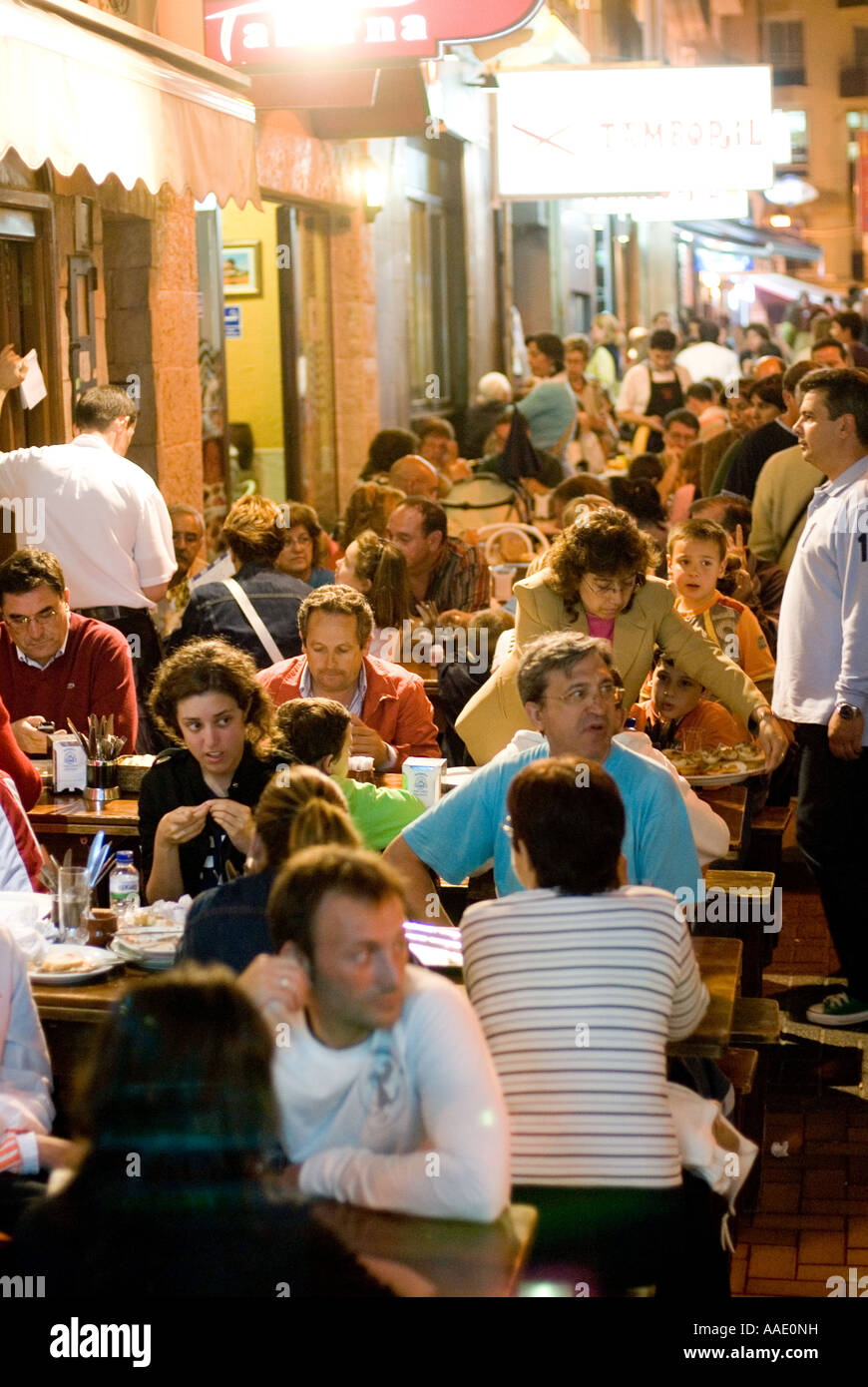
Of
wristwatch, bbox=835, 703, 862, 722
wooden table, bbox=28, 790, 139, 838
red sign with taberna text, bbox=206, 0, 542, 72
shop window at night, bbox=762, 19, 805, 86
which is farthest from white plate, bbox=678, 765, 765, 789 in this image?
shop window at night, bbox=762, 19, 805, 86

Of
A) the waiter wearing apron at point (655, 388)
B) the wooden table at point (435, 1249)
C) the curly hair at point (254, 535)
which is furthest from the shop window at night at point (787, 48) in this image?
the wooden table at point (435, 1249)

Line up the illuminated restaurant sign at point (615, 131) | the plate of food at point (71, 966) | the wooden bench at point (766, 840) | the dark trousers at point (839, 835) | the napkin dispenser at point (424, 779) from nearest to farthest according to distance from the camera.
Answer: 1. the plate of food at point (71, 966)
2. the napkin dispenser at point (424, 779)
3. the dark trousers at point (839, 835)
4. the wooden bench at point (766, 840)
5. the illuminated restaurant sign at point (615, 131)

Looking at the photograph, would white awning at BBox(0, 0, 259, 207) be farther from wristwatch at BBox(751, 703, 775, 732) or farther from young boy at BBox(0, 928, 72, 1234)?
young boy at BBox(0, 928, 72, 1234)

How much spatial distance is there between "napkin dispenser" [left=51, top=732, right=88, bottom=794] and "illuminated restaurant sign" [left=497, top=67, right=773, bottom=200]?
720 cm

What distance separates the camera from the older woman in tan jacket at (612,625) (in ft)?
18.2

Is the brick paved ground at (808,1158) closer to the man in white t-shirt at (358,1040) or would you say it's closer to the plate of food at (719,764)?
the plate of food at (719,764)

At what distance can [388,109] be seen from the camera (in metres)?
11.5

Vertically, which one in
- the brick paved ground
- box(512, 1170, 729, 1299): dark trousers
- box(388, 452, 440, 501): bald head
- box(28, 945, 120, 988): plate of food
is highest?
box(388, 452, 440, 501): bald head

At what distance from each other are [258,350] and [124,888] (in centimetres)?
821

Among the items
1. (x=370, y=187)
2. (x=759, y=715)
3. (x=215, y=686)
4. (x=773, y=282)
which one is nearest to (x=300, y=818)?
(x=215, y=686)

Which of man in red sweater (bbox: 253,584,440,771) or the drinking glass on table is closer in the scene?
the drinking glass on table

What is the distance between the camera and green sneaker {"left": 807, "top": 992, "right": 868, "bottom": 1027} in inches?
240

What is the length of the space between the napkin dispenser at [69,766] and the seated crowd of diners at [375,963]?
7.4 inches

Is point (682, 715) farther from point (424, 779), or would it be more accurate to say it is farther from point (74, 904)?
point (74, 904)
